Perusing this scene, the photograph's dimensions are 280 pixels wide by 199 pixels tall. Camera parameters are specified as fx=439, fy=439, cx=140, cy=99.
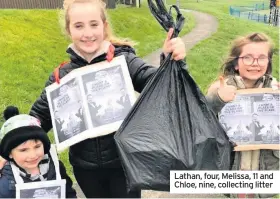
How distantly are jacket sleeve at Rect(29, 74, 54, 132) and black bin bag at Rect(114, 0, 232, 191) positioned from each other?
1.81 ft

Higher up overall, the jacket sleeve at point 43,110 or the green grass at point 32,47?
the green grass at point 32,47

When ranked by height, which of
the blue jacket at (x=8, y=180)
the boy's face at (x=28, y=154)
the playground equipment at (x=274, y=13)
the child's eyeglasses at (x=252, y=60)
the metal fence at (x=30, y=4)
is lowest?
the blue jacket at (x=8, y=180)

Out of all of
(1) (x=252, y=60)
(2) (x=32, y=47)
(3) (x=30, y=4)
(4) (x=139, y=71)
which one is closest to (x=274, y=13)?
(3) (x=30, y=4)

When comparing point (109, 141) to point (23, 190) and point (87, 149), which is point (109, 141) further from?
point (23, 190)

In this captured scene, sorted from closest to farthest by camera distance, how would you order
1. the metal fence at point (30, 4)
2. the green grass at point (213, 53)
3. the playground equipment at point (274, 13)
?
1. the green grass at point (213, 53)
2. the metal fence at point (30, 4)
3. the playground equipment at point (274, 13)

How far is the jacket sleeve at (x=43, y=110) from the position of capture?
2574 mm

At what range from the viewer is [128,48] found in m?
2.55

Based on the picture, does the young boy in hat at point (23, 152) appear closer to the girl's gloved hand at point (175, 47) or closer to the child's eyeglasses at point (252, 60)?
the girl's gloved hand at point (175, 47)

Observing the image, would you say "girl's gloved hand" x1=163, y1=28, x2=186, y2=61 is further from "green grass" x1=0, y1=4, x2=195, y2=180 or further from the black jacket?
"green grass" x1=0, y1=4, x2=195, y2=180

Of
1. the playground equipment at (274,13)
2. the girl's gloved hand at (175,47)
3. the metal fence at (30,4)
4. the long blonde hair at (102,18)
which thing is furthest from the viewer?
the playground equipment at (274,13)

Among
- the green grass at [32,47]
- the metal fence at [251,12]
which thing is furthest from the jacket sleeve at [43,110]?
the metal fence at [251,12]

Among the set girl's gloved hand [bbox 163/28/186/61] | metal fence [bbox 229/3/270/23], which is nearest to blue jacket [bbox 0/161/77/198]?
girl's gloved hand [bbox 163/28/186/61]

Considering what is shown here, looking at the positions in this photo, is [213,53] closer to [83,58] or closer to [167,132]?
[83,58]

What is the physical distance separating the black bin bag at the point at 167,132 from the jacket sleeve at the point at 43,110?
0.55 meters
